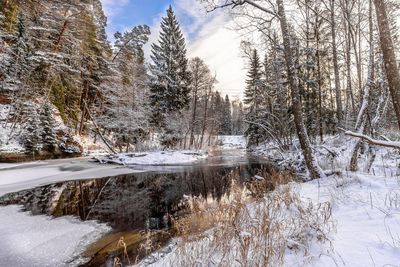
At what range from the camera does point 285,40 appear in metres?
7.26

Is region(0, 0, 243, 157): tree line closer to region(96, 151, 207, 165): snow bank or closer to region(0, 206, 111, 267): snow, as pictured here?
region(96, 151, 207, 165): snow bank

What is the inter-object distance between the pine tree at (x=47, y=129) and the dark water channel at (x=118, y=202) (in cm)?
1019

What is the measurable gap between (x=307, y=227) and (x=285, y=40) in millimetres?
5641

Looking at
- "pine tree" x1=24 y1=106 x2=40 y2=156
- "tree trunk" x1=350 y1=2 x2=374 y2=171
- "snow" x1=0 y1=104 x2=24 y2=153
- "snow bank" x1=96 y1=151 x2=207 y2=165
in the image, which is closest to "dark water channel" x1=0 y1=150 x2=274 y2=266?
"tree trunk" x1=350 y1=2 x2=374 y2=171

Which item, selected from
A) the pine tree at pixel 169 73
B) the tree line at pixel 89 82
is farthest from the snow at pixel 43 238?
the pine tree at pixel 169 73

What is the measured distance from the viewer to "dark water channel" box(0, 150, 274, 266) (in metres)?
4.41

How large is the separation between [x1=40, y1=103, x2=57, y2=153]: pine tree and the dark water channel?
10.2 metres

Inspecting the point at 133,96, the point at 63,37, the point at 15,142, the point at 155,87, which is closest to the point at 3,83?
the point at 15,142

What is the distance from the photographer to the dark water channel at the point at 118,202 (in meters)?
4.41

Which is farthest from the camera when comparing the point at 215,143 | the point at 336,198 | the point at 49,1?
the point at 215,143

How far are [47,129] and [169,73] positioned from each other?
41.2 ft

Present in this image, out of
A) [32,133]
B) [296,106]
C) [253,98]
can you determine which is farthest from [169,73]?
Answer: [296,106]

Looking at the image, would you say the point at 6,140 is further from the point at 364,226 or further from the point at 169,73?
the point at 364,226

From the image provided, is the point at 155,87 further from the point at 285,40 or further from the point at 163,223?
the point at 163,223
